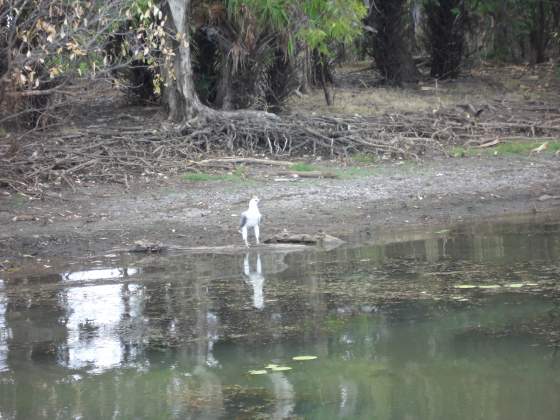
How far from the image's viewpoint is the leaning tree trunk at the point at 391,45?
23.3m

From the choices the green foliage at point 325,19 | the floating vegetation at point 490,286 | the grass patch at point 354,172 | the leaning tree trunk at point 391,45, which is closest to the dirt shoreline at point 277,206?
the grass patch at point 354,172

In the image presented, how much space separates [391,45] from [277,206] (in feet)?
36.2

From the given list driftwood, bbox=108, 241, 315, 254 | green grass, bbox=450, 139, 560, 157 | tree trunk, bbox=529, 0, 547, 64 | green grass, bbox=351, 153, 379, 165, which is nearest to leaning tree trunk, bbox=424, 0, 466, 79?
tree trunk, bbox=529, 0, 547, 64

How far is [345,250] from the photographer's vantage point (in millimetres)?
11469

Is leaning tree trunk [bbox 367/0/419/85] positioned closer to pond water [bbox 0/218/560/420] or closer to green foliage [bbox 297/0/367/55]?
green foliage [bbox 297/0/367/55]

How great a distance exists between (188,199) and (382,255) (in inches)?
150

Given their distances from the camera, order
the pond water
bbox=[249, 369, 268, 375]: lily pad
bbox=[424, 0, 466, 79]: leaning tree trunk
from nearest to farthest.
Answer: the pond water
bbox=[249, 369, 268, 375]: lily pad
bbox=[424, 0, 466, 79]: leaning tree trunk

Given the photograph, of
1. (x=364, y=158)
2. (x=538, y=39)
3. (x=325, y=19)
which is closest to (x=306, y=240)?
(x=364, y=158)

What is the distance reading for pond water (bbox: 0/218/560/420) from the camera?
246 inches

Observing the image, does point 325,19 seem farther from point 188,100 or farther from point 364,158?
point 188,100

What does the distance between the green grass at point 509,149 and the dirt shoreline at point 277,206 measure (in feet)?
2.53

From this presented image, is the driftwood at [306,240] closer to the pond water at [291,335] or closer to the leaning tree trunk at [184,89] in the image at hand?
the pond water at [291,335]

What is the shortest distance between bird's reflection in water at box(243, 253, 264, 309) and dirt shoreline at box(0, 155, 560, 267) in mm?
1158

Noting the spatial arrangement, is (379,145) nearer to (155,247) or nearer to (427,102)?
(427,102)
